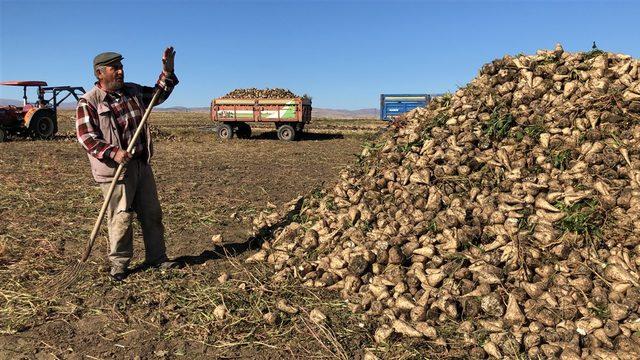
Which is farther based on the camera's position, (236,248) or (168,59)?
(236,248)

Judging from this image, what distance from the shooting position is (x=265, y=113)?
20672 millimetres

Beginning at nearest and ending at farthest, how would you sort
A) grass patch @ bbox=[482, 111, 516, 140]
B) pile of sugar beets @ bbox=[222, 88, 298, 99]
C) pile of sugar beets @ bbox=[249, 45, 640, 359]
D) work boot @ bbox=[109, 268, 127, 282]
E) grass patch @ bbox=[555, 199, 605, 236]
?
1. pile of sugar beets @ bbox=[249, 45, 640, 359]
2. grass patch @ bbox=[555, 199, 605, 236]
3. work boot @ bbox=[109, 268, 127, 282]
4. grass patch @ bbox=[482, 111, 516, 140]
5. pile of sugar beets @ bbox=[222, 88, 298, 99]

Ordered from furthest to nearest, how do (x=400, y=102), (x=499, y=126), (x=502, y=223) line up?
(x=400, y=102)
(x=499, y=126)
(x=502, y=223)

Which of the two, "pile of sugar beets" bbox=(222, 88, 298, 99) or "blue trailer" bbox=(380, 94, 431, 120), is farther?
Result: "blue trailer" bbox=(380, 94, 431, 120)

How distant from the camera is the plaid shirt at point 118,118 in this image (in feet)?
14.8

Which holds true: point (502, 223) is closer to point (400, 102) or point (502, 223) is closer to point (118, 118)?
point (118, 118)

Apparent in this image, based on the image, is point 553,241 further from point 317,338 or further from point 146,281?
point 146,281

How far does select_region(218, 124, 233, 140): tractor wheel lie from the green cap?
17.1m

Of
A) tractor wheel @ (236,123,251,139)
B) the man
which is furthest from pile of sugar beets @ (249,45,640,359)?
tractor wheel @ (236,123,251,139)

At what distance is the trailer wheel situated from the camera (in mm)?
21062

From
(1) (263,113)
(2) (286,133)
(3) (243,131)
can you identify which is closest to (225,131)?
(3) (243,131)

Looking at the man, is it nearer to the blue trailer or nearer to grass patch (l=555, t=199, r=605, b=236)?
grass patch (l=555, t=199, r=605, b=236)

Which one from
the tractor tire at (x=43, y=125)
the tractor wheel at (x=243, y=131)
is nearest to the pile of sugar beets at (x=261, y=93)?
the tractor wheel at (x=243, y=131)

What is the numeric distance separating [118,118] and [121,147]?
288mm
